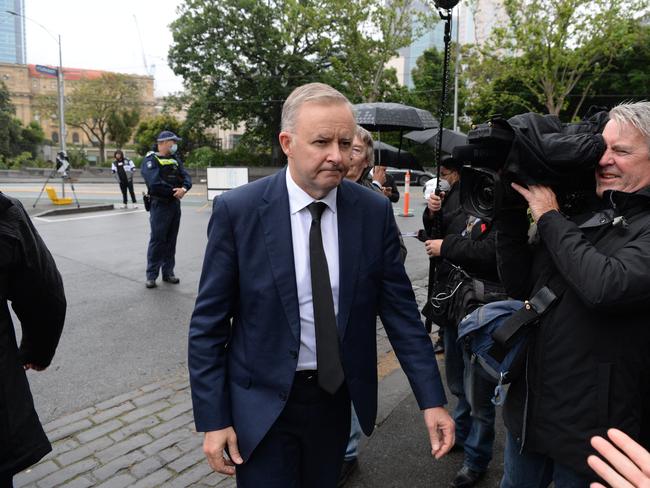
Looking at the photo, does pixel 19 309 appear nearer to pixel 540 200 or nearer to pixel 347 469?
pixel 347 469

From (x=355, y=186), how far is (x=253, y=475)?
1185 millimetres

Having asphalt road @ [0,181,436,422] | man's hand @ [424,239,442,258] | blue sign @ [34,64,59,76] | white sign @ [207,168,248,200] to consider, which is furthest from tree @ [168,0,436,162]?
man's hand @ [424,239,442,258]

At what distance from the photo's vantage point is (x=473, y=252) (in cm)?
286

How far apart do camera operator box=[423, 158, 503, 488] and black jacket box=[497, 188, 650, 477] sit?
2.06ft

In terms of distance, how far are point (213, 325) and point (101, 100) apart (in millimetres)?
52425

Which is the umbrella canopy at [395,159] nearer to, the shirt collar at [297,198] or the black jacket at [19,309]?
the shirt collar at [297,198]

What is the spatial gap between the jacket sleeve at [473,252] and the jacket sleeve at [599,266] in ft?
3.53

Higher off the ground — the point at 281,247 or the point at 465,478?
the point at 281,247

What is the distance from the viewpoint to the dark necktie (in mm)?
1801

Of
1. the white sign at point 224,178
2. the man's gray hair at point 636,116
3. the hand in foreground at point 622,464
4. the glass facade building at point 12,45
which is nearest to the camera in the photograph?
the hand in foreground at point 622,464

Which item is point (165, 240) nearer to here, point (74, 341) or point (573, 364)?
point (74, 341)

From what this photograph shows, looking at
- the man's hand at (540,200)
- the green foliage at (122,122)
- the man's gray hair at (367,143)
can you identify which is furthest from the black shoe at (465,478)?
the green foliage at (122,122)

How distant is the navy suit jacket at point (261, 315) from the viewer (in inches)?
70.3

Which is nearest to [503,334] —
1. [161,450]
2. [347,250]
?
[347,250]
